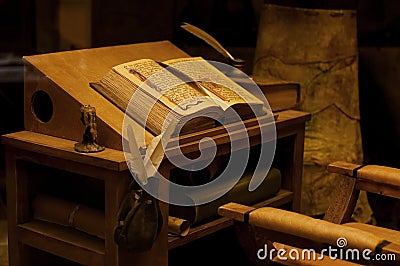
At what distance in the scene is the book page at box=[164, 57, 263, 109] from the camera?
8.07 feet

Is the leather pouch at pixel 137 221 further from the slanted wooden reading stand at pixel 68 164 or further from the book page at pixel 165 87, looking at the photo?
the book page at pixel 165 87

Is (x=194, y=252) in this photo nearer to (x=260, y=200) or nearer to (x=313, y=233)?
(x=260, y=200)

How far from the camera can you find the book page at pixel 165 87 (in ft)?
7.52

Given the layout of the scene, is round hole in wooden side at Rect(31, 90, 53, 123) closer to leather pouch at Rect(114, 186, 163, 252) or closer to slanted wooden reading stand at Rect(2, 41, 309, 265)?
slanted wooden reading stand at Rect(2, 41, 309, 265)

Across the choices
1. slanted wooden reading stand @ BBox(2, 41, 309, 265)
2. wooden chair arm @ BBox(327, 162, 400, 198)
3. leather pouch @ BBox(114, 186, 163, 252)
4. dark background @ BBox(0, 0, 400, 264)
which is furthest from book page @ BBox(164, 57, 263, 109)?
dark background @ BBox(0, 0, 400, 264)

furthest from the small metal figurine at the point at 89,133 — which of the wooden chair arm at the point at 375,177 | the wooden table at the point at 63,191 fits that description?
the wooden chair arm at the point at 375,177

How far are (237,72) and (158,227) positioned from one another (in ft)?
2.52

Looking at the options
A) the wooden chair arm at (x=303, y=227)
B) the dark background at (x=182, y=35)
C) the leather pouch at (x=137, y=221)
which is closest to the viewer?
the wooden chair arm at (x=303, y=227)

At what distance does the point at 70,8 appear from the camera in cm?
389

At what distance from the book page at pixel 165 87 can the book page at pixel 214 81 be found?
0.06 metres

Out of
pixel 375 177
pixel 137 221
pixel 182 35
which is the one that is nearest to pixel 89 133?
pixel 137 221

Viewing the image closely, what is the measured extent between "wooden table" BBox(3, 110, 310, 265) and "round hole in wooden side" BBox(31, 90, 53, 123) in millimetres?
89

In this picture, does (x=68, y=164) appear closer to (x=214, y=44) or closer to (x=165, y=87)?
(x=165, y=87)

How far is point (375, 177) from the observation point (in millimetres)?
2393
